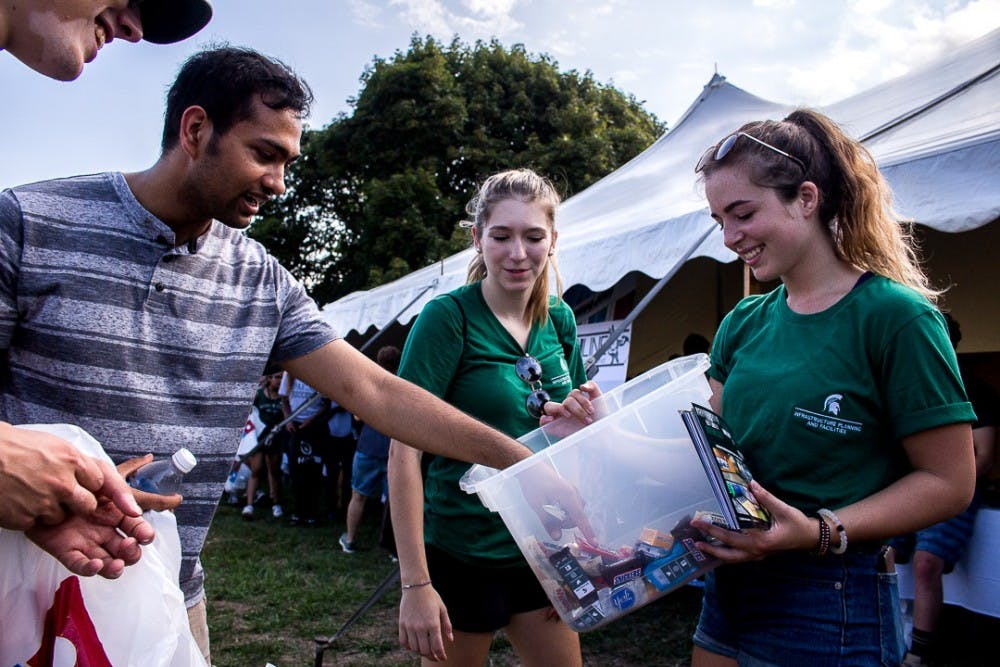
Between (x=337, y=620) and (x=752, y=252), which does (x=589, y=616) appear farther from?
(x=337, y=620)

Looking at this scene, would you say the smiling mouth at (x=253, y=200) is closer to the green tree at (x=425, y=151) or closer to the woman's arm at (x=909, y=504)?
the woman's arm at (x=909, y=504)

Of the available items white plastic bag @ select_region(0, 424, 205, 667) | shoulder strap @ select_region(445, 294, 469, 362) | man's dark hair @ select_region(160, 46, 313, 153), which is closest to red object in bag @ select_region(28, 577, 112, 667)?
white plastic bag @ select_region(0, 424, 205, 667)

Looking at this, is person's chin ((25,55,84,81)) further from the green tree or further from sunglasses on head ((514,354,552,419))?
the green tree

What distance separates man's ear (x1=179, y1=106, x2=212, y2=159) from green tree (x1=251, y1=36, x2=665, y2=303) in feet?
45.8

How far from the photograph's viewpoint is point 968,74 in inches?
186

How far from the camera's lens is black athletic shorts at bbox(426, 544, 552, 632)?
1923 millimetres

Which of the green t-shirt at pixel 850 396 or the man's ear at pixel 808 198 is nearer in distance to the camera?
the green t-shirt at pixel 850 396

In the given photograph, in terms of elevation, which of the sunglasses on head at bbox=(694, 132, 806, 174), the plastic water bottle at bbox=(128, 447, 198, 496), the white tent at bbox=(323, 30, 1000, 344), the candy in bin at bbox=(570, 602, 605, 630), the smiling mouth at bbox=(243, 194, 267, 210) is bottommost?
the candy in bin at bbox=(570, 602, 605, 630)

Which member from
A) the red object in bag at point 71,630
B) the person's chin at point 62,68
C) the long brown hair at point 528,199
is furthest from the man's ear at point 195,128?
the red object in bag at point 71,630

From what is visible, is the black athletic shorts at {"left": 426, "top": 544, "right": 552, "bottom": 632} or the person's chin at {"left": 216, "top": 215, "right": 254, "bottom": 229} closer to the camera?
the person's chin at {"left": 216, "top": 215, "right": 254, "bottom": 229}

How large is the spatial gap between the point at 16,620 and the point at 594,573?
912mm

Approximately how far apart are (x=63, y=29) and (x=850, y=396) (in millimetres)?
1478

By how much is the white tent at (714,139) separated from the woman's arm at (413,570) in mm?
1126

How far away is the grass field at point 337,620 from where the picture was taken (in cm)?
417
